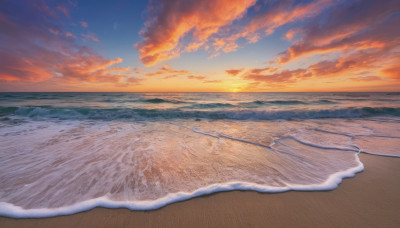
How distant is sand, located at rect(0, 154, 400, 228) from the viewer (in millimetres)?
1682

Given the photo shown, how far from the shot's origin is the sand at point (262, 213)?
66.2 inches

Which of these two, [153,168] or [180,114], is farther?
[180,114]

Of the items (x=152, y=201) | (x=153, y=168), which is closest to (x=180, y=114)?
(x=153, y=168)

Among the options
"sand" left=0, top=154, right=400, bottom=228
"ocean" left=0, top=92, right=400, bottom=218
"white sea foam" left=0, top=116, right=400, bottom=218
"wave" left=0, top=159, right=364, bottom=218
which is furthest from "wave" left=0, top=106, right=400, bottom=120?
"sand" left=0, top=154, right=400, bottom=228

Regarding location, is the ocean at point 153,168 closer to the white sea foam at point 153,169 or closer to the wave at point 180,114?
the white sea foam at point 153,169

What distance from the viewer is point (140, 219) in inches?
68.1

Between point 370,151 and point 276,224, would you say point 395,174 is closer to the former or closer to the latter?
point 370,151

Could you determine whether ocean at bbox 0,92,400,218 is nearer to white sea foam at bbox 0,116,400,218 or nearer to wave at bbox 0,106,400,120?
white sea foam at bbox 0,116,400,218

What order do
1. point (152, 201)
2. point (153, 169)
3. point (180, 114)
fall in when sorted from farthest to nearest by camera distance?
point (180, 114)
point (153, 169)
point (152, 201)

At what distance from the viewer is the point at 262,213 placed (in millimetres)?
1812

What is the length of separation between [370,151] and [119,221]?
584 cm

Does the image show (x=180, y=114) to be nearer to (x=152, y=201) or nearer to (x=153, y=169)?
(x=153, y=169)

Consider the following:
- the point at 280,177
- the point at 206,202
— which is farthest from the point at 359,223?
the point at 206,202

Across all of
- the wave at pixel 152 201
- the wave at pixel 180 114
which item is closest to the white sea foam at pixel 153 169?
the wave at pixel 152 201
